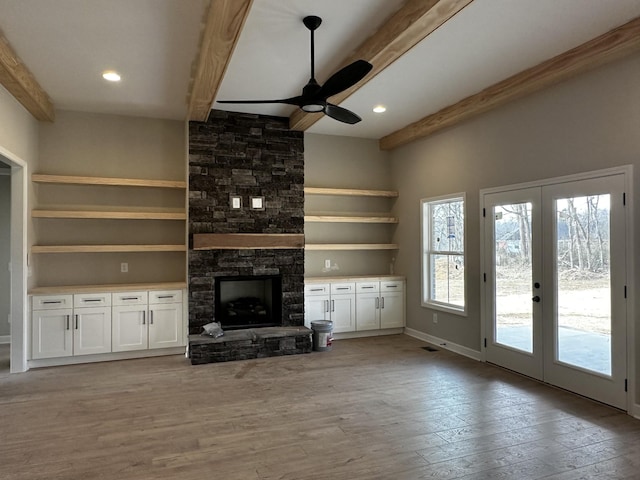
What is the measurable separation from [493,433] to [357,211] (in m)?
4.17

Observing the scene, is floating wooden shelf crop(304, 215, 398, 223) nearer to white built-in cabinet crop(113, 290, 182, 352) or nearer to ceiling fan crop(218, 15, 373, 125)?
white built-in cabinet crop(113, 290, 182, 352)

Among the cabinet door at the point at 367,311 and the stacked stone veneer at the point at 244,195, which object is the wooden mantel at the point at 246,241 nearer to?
the stacked stone veneer at the point at 244,195

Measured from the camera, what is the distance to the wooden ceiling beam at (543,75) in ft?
10.8

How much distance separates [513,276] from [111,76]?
479cm

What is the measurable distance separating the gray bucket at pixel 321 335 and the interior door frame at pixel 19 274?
11.1 ft

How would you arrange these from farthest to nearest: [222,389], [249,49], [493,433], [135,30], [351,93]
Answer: [351,93] → [222,389] → [249,49] → [135,30] → [493,433]

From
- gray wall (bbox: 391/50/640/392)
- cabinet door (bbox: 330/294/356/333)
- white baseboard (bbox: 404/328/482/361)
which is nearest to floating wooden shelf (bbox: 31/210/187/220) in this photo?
cabinet door (bbox: 330/294/356/333)

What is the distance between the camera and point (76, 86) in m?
4.51

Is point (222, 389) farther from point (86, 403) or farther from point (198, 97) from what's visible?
point (198, 97)

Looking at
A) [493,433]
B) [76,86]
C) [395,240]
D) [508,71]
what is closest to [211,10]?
[76,86]

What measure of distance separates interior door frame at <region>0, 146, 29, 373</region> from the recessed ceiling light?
54.8 inches

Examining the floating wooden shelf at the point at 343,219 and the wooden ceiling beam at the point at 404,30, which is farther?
the floating wooden shelf at the point at 343,219

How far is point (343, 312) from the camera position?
6102 millimetres

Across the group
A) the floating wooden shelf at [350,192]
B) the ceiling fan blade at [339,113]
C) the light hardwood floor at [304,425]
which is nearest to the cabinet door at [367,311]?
the light hardwood floor at [304,425]
